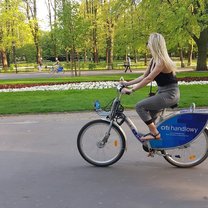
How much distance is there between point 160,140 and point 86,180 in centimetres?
117

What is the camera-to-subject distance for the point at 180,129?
5191 millimetres

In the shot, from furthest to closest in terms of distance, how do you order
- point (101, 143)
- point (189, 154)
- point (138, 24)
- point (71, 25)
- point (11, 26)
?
1. point (11, 26)
2. point (138, 24)
3. point (71, 25)
4. point (101, 143)
5. point (189, 154)

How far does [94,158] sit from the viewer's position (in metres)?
5.64

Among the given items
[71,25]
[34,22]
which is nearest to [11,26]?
[34,22]

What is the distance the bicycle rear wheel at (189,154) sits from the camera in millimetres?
5344

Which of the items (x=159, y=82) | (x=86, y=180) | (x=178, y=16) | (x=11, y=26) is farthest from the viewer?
(x=11, y=26)

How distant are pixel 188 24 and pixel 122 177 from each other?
2140 centimetres

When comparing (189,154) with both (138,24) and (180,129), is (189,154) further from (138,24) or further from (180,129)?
(138,24)

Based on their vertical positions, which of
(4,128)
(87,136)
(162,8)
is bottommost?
(4,128)

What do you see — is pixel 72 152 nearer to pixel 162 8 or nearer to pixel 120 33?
pixel 162 8

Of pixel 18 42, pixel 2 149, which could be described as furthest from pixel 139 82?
pixel 18 42

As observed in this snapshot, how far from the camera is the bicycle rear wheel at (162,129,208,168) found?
5.34m

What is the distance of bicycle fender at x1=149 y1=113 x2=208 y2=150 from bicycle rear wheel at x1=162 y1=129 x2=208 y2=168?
146 millimetres

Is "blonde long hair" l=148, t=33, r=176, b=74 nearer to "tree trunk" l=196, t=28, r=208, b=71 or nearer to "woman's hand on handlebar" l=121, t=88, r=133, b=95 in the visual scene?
"woman's hand on handlebar" l=121, t=88, r=133, b=95
